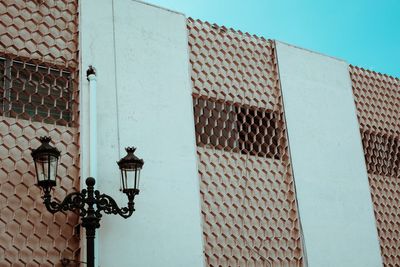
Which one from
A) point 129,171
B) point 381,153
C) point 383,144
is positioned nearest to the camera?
point 129,171

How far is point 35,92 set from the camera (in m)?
7.45

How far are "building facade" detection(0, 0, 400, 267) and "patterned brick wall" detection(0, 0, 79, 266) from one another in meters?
0.02

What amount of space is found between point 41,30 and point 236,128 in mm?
3192

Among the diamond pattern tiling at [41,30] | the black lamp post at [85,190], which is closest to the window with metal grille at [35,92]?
the diamond pattern tiling at [41,30]

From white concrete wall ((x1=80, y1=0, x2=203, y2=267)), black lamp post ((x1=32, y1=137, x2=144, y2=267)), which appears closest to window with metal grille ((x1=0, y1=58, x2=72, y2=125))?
white concrete wall ((x1=80, y1=0, x2=203, y2=267))

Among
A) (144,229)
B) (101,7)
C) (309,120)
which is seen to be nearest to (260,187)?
(309,120)

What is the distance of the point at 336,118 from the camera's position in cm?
1011

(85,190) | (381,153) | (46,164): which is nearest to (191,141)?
(85,190)

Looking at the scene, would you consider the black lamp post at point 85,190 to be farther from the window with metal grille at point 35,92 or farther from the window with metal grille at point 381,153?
the window with metal grille at point 381,153

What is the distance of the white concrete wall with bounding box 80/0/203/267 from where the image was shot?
24.0ft

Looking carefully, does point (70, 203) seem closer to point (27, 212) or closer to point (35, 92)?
point (27, 212)

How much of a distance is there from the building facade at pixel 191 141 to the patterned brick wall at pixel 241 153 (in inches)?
0.8

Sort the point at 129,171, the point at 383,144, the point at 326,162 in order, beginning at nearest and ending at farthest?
1. the point at 129,171
2. the point at 326,162
3. the point at 383,144

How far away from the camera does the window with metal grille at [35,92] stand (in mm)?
7262
